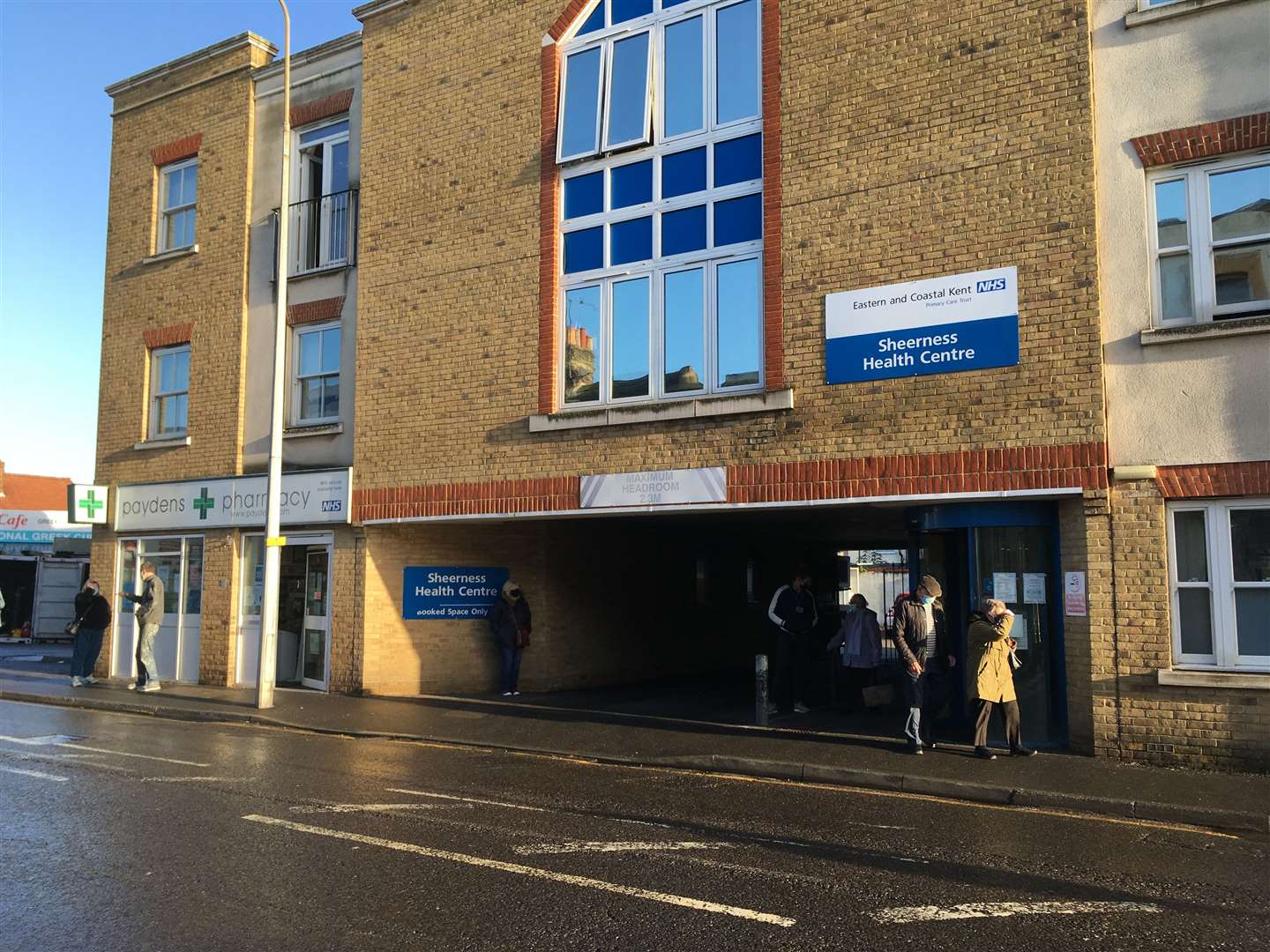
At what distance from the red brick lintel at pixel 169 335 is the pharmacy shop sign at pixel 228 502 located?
2439 millimetres

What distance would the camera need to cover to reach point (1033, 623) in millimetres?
11039

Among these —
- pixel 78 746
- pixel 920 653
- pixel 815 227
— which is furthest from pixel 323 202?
pixel 920 653

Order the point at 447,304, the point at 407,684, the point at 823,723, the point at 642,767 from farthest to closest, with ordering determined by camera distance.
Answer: the point at 407,684 → the point at 447,304 → the point at 823,723 → the point at 642,767

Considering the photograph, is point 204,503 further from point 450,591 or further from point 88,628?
point 450,591

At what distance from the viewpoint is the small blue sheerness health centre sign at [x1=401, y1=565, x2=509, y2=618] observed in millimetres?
15945

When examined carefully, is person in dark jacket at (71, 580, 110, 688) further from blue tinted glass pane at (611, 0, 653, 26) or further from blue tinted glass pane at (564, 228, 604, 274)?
blue tinted glass pane at (611, 0, 653, 26)

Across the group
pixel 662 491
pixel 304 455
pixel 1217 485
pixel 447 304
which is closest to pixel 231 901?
pixel 662 491

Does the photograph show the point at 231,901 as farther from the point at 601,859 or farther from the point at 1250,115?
the point at 1250,115

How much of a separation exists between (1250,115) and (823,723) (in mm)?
7528

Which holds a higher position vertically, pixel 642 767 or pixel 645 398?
pixel 645 398

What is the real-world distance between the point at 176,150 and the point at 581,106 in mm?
8819

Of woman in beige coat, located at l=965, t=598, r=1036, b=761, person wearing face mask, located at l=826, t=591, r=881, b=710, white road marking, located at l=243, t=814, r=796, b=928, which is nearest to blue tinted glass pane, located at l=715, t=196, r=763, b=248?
person wearing face mask, located at l=826, t=591, r=881, b=710

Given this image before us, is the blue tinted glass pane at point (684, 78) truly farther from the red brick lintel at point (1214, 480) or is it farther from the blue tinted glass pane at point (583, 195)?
the red brick lintel at point (1214, 480)

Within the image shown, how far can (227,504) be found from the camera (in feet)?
55.8
